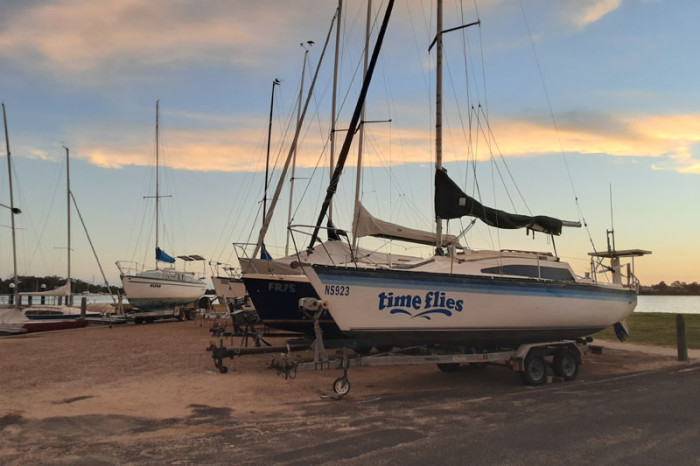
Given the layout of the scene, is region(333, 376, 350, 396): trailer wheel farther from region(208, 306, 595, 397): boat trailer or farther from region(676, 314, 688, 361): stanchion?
region(676, 314, 688, 361): stanchion

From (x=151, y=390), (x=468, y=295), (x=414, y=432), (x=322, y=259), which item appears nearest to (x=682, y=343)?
(x=468, y=295)

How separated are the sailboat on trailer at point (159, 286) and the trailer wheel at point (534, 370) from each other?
27.5 m

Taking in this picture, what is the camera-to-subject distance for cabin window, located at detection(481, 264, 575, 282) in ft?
36.9

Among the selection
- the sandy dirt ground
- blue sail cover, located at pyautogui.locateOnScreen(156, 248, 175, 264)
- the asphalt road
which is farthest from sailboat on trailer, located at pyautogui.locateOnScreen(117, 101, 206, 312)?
the asphalt road

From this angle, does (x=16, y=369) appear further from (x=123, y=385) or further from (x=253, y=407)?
(x=253, y=407)

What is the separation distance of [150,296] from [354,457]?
99.6 feet

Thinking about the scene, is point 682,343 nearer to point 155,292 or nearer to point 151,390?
point 151,390

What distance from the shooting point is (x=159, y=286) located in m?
33.8

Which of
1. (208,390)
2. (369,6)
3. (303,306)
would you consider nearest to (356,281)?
(303,306)

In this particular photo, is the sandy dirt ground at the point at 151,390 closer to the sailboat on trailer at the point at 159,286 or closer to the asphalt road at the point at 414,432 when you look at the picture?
the asphalt road at the point at 414,432

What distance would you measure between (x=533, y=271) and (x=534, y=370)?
2.29 m

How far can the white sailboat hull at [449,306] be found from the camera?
930cm

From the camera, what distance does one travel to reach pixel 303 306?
9.12m

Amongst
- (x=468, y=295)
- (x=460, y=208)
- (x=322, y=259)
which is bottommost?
(x=468, y=295)
